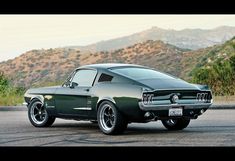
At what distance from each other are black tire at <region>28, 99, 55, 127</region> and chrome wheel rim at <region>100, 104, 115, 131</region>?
223cm

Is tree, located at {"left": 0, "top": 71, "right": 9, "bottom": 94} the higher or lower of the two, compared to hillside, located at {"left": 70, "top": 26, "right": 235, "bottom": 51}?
lower

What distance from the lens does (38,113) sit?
1620 cm

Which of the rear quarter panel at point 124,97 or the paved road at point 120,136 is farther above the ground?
the rear quarter panel at point 124,97

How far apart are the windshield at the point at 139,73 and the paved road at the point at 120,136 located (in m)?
1.08

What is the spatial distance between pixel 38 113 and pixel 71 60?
50.3m

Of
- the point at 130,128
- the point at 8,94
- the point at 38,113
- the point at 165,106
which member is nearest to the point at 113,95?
the point at 165,106

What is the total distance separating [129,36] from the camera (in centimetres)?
7788

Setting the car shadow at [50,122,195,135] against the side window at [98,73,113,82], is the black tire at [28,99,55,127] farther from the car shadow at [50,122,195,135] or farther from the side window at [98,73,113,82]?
the side window at [98,73,113,82]

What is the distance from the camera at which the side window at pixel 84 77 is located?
14.8 m

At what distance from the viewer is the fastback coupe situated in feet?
44.4

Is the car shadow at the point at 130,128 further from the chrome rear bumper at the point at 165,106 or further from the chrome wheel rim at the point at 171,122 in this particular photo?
the chrome rear bumper at the point at 165,106

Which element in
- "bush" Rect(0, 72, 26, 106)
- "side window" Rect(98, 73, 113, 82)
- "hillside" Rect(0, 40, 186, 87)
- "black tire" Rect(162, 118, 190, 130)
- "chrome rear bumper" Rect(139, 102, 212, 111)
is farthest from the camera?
"hillside" Rect(0, 40, 186, 87)

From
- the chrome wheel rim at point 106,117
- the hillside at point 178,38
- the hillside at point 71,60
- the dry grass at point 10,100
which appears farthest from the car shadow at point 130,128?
the hillside at point 178,38

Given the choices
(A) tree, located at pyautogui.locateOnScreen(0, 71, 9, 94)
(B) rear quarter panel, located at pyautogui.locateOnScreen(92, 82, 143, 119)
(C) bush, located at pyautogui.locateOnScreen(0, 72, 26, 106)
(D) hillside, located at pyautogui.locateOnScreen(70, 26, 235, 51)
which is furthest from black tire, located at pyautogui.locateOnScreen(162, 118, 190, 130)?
(D) hillside, located at pyautogui.locateOnScreen(70, 26, 235, 51)
